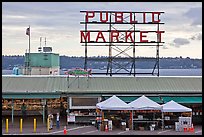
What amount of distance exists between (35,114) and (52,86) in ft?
14.8

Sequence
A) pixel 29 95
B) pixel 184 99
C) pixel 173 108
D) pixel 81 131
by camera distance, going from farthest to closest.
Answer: pixel 184 99 → pixel 29 95 → pixel 173 108 → pixel 81 131

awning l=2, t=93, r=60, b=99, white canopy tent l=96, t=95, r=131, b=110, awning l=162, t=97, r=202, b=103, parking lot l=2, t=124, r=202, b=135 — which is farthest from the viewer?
awning l=162, t=97, r=202, b=103

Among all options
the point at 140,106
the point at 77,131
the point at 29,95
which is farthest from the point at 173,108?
the point at 29,95

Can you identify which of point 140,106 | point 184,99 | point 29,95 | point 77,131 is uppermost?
point 29,95

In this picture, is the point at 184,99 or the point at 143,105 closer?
the point at 143,105

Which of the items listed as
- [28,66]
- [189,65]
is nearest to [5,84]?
[28,66]

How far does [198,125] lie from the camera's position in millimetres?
29641

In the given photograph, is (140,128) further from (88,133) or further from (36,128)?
(36,128)

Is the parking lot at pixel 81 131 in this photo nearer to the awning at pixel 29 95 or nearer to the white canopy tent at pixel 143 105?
the white canopy tent at pixel 143 105

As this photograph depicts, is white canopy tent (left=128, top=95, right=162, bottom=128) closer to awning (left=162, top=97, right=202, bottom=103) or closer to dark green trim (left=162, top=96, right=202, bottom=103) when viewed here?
dark green trim (left=162, top=96, right=202, bottom=103)

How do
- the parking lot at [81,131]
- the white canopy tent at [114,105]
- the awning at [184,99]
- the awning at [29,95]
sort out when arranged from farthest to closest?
the awning at [184,99] < the awning at [29,95] < the white canopy tent at [114,105] < the parking lot at [81,131]

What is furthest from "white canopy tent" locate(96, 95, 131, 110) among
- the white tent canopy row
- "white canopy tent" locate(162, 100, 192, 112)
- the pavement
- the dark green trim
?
the dark green trim

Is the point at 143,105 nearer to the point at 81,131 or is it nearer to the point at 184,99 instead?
the point at 81,131

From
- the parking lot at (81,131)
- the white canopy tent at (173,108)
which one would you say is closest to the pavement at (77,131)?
the parking lot at (81,131)
